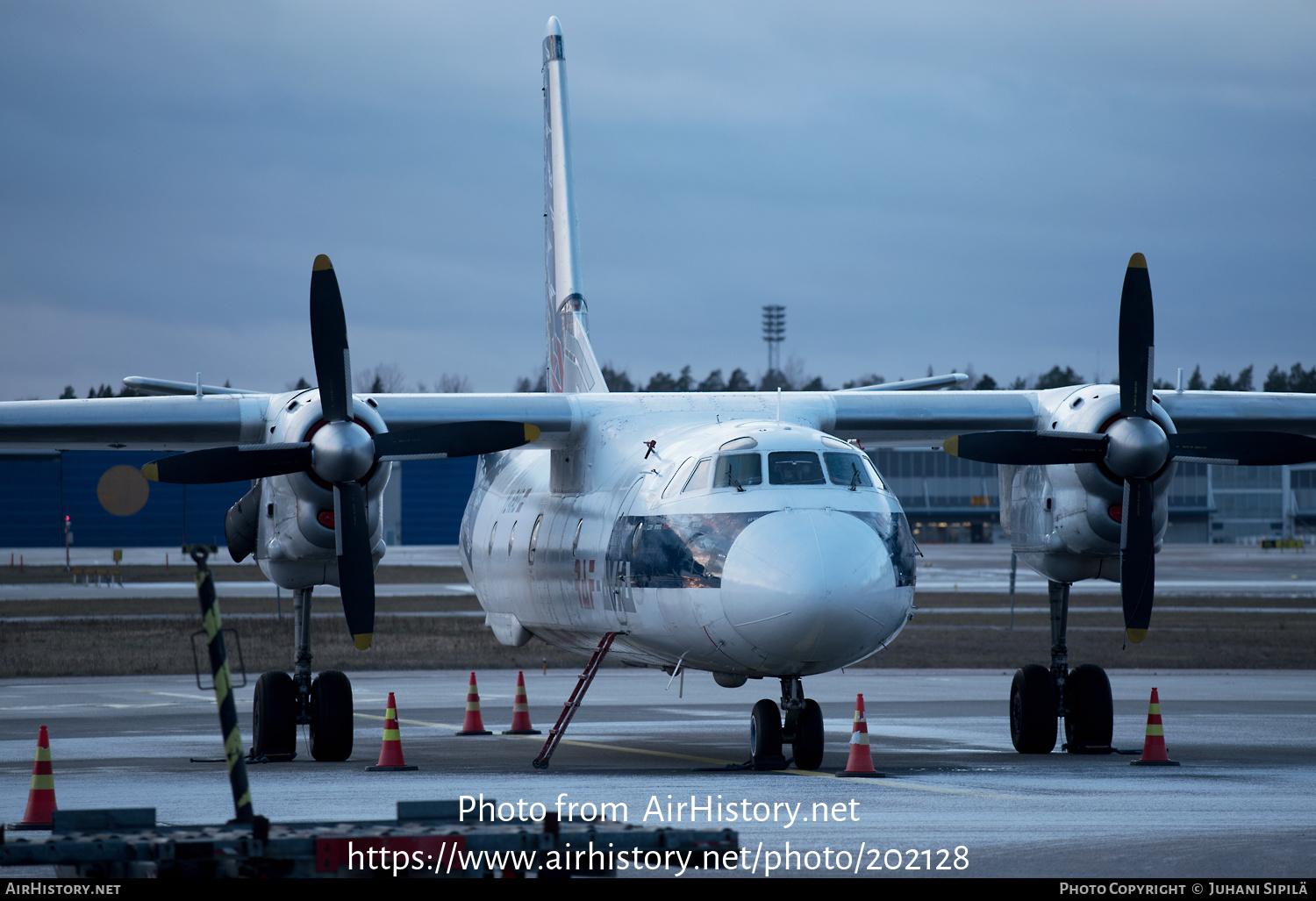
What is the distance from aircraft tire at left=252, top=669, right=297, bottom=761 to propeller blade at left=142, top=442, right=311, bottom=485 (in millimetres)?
2397

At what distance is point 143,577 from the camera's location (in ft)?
200

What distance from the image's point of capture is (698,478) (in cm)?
1374

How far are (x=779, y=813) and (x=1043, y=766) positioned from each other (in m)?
4.91

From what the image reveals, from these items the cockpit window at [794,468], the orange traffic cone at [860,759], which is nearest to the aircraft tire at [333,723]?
the cockpit window at [794,468]

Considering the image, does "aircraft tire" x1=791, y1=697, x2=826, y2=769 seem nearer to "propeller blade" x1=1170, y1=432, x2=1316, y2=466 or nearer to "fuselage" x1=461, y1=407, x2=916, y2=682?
"fuselage" x1=461, y1=407, x2=916, y2=682

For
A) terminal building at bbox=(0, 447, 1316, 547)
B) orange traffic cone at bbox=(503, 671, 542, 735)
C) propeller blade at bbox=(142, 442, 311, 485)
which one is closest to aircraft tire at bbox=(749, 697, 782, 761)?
propeller blade at bbox=(142, 442, 311, 485)

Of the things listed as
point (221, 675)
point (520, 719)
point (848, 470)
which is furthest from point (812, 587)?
point (520, 719)

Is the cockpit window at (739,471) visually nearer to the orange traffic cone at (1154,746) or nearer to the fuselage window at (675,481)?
the fuselage window at (675,481)

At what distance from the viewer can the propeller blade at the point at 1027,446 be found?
1545 cm

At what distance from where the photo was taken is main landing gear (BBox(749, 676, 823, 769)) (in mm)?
13578

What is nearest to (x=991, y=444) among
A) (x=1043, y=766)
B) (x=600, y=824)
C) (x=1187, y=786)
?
(x=1043, y=766)

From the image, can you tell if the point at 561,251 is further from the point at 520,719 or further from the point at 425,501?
the point at 425,501

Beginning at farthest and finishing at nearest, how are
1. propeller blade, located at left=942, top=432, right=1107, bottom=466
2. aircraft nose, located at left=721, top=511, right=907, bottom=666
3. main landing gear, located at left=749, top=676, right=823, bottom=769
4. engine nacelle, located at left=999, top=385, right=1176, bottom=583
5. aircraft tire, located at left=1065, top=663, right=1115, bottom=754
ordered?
aircraft tire, located at left=1065, top=663, right=1115, bottom=754 → engine nacelle, located at left=999, top=385, right=1176, bottom=583 → propeller blade, located at left=942, top=432, right=1107, bottom=466 → main landing gear, located at left=749, top=676, right=823, bottom=769 → aircraft nose, located at left=721, top=511, right=907, bottom=666

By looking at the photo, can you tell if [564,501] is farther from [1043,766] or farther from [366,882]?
[366,882]
